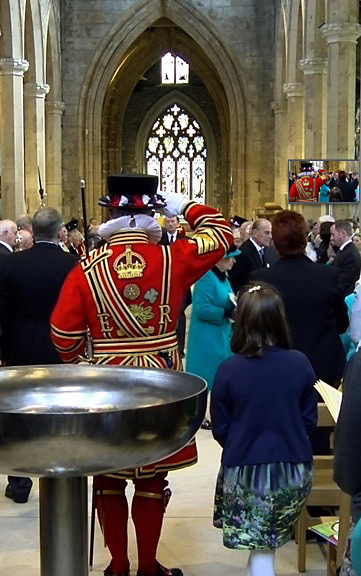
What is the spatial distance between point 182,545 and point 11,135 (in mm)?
16705

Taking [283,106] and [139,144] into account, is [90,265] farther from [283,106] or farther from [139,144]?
[139,144]

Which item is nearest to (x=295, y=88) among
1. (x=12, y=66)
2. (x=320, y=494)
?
(x=12, y=66)

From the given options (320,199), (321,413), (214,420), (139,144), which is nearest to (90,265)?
(214,420)

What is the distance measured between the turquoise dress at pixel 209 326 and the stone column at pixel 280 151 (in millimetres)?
19293

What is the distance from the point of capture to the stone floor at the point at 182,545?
16.0ft

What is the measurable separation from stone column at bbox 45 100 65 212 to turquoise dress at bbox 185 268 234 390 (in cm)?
1979

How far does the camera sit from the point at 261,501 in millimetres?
3902

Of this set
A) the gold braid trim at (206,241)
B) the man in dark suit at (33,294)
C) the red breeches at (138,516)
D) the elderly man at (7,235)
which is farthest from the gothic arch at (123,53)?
the red breeches at (138,516)

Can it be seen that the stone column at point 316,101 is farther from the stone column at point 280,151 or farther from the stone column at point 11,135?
the stone column at point 11,135

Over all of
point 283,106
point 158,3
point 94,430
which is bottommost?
point 94,430

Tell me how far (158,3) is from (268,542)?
1029 inches

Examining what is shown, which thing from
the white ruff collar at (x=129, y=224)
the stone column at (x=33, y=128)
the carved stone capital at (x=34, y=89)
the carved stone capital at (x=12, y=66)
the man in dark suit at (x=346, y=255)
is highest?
the carved stone capital at (x=12, y=66)

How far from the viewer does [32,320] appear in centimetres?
597

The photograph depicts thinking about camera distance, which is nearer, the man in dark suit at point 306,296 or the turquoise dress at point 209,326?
the man in dark suit at point 306,296
